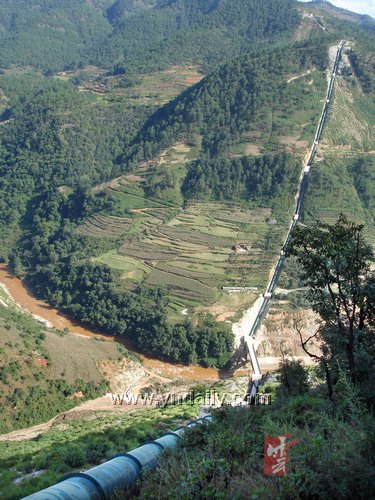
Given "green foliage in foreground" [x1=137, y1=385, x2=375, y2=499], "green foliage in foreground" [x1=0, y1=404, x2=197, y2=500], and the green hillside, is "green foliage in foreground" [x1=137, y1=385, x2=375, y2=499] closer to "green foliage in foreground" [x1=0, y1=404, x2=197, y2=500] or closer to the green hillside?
"green foliage in foreground" [x1=0, y1=404, x2=197, y2=500]

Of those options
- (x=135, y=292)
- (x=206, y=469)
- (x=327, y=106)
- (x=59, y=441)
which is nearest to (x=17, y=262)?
(x=135, y=292)

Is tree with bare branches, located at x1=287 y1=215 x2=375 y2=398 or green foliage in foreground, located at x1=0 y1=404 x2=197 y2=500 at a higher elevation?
tree with bare branches, located at x1=287 y1=215 x2=375 y2=398

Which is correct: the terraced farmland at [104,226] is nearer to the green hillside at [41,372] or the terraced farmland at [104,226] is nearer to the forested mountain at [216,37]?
the green hillside at [41,372]

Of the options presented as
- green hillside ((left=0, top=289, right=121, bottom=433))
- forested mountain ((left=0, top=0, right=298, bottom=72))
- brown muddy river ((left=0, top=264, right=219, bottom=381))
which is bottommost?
brown muddy river ((left=0, top=264, right=219, bottom=381))

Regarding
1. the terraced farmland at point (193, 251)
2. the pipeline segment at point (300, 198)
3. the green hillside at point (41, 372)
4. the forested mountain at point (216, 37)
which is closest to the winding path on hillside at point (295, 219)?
the pipeline segment at point (300, 198)

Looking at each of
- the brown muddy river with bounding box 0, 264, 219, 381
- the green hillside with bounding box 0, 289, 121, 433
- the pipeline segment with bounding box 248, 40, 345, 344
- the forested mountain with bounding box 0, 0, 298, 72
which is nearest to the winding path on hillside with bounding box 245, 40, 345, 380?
the pipeline segment with bounding box 248, 40, 345, 344
